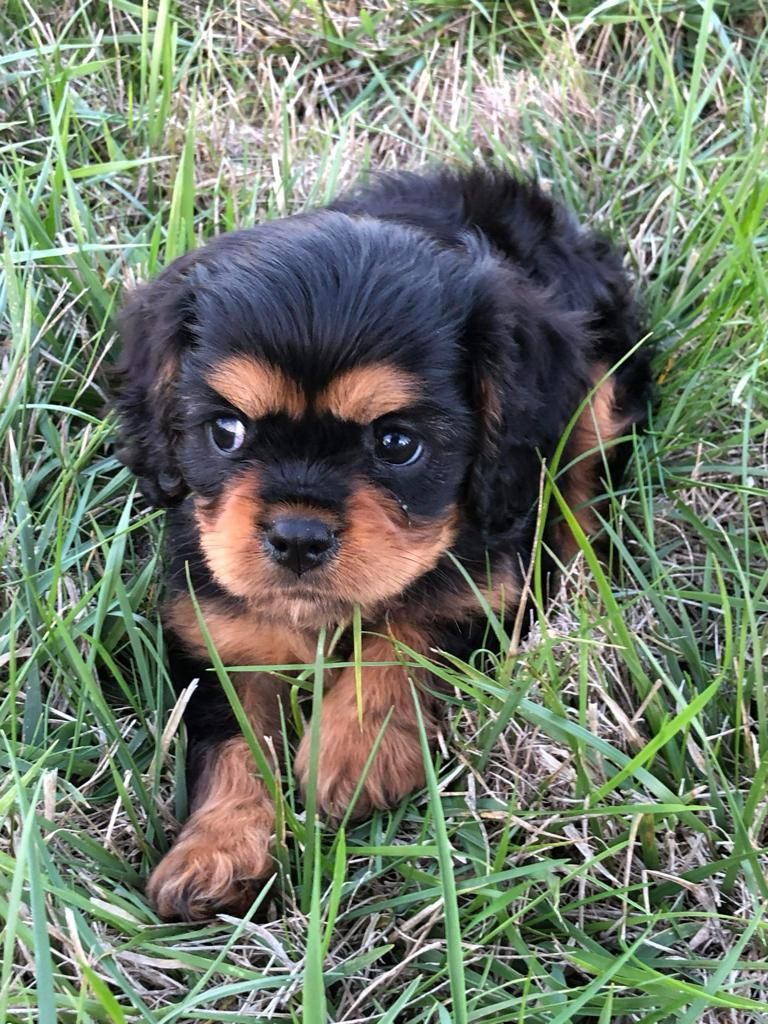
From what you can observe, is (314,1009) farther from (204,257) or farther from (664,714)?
(204,257)

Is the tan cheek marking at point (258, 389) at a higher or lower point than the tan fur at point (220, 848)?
higher

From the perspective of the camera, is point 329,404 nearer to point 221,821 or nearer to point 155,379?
point 155,379

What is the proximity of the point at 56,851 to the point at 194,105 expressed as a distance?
237 centimetres

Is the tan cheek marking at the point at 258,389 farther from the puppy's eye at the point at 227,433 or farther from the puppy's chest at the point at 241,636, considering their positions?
the puppy's chest at the point at 241,636

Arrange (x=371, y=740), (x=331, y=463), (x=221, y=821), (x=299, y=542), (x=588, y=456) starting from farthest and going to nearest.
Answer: (x=588, y=456), (x=371, y=740), (x=221, y=821), (x=331, y=463), (x=299, y=542)

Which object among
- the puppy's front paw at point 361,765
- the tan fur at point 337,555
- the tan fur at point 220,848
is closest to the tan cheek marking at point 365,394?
the tan fur at point 337,555

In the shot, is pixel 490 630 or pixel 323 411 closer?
pixel 323 411

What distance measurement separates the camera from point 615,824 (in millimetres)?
1834

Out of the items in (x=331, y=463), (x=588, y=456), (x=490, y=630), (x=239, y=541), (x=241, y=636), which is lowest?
(x=241, y=636)

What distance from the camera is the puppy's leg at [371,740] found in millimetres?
2031

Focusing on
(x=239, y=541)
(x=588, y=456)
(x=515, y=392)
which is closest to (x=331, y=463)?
(x=239, y=541)

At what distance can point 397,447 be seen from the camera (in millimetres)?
1929

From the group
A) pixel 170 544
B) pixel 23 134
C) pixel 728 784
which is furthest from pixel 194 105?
pixel 728 784

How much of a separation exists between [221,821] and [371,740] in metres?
0.34
